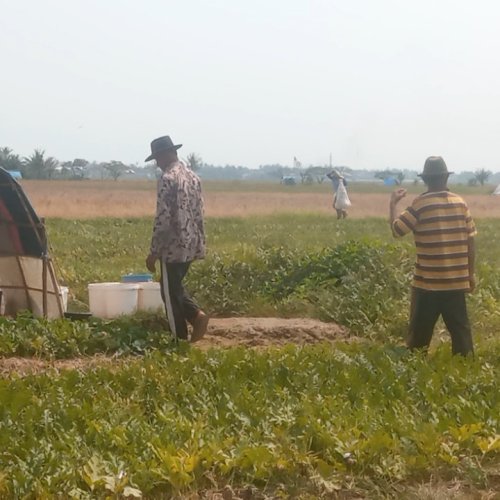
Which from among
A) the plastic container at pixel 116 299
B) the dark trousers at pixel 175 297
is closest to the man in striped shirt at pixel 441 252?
the dark trousers at pixel 175 297

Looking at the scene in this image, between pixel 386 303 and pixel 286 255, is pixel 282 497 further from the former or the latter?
pixel 286 255

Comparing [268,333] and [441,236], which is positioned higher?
[441,236]

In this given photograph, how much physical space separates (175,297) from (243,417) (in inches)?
110

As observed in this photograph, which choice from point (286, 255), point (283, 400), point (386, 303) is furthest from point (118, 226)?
point (283, 400)

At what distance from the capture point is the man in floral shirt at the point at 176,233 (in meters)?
7.97

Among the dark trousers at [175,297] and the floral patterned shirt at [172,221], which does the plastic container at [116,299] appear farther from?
the floral patterned shirt at [172,221]

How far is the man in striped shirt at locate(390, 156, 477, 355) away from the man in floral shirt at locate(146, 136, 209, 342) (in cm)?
175

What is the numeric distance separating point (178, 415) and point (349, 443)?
109 cm

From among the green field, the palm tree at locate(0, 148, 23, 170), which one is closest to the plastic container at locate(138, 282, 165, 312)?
the green field

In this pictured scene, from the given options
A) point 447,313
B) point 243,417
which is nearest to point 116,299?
point 447,313

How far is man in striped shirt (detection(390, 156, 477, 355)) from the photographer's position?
744 cm

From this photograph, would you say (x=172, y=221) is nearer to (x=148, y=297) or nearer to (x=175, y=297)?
(x=175, y=297)

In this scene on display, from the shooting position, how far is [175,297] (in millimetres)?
8094

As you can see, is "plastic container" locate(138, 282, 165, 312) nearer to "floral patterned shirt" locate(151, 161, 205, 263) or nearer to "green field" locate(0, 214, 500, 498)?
"green field" locate(0, 214, 500, 498)
